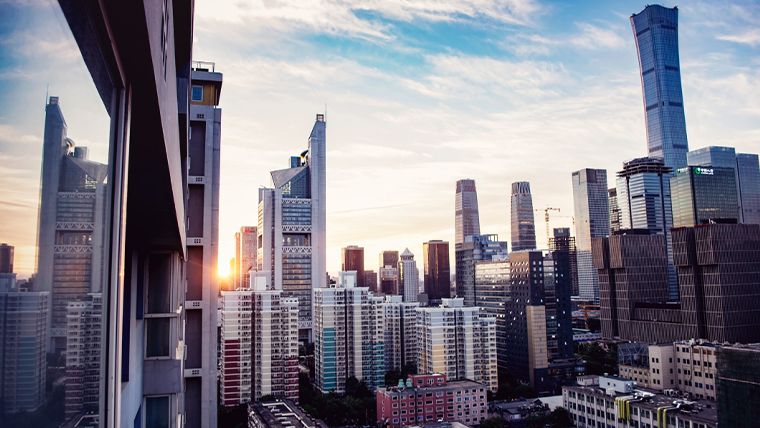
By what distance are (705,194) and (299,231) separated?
3441cm

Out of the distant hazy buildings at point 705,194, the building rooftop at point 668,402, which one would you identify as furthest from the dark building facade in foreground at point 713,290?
the distant hazy buildings at point 705,194

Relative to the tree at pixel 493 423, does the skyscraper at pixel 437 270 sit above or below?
above

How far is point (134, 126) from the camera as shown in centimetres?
131

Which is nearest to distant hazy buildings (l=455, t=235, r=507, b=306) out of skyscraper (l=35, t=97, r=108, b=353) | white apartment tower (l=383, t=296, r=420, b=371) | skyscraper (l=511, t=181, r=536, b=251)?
white apartment tower (l=383, t=296, r=420, b=371)

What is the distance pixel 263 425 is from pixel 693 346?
56.8ft

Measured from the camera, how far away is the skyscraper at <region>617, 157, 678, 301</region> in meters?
61.3

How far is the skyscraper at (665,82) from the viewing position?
78.8 metres

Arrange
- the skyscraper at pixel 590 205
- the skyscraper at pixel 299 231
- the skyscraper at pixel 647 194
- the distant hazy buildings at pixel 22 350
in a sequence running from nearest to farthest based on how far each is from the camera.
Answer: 1. the distant hazy buildings at pixel 22 350
2. the skyscraper at pixel 299 231
3. the skyscraper at pixel 647 194
4. the skyscraper at pixel 590 205

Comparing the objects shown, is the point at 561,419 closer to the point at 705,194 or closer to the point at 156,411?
the point at 156,411

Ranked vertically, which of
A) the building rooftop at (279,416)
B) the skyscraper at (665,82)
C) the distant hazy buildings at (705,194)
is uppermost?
the skyscraper at (665,82)

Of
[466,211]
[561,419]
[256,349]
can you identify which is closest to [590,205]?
[466,211]

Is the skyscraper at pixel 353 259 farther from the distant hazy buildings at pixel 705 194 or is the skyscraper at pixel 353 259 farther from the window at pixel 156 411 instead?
the window at pixel 156 411

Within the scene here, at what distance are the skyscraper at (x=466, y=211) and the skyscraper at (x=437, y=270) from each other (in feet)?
68.7

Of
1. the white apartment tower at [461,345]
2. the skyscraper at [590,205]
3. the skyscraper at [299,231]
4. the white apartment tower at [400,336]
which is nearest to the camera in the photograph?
the white apartment tower at [461,345]
